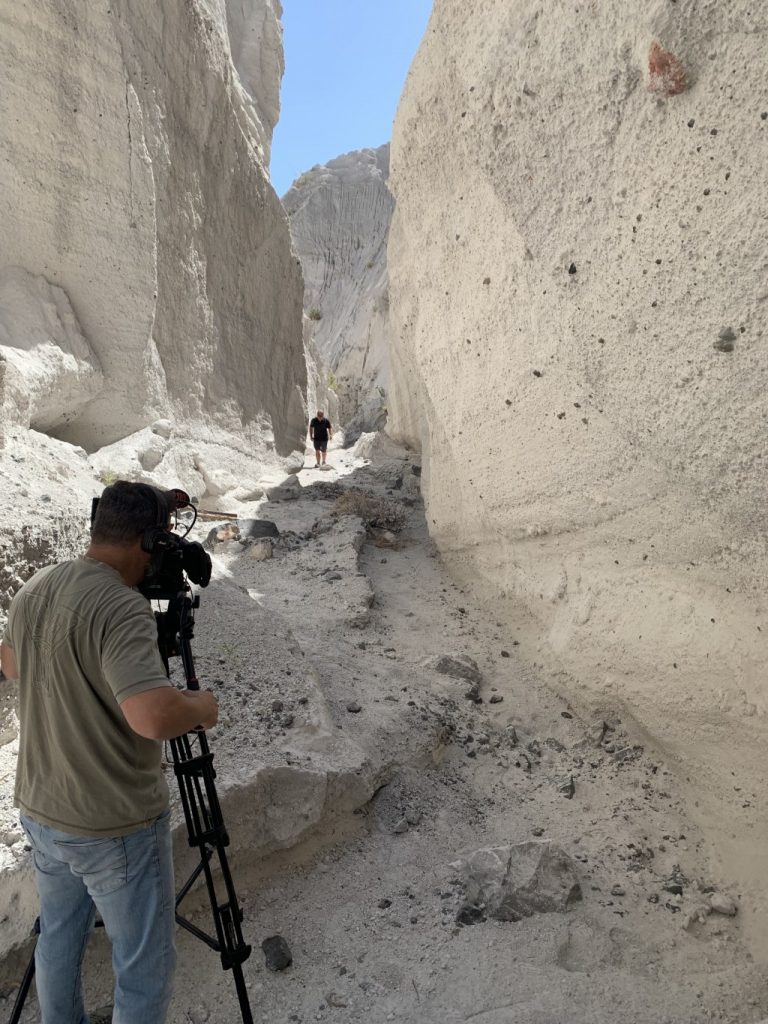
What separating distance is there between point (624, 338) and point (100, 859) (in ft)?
8.47

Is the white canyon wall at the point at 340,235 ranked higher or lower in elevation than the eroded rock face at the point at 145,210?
higher

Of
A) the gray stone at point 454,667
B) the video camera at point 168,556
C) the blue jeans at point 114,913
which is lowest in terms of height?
the blue jeans at point 114,913

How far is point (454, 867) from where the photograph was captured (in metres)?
2.59

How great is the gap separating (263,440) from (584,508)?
6471 millimetres

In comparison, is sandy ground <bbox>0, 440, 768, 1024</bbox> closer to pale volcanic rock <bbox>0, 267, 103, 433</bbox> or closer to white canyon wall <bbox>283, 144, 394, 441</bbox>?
pale volcanic rock <bbox>0, 267, 103, 433</bbox>

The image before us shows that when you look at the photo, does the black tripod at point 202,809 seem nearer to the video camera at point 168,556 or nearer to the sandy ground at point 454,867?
the video camera at point 168,556

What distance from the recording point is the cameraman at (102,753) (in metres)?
1.45

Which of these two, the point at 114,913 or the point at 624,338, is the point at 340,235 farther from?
the point at 114,913

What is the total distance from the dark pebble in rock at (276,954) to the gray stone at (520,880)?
62 centimetres

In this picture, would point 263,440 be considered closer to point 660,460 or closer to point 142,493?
point 660,460

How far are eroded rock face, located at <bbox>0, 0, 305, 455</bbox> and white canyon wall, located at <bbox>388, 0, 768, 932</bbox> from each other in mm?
3295

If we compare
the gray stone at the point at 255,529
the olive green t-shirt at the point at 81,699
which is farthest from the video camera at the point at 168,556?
the gray stone at the point at 255,529

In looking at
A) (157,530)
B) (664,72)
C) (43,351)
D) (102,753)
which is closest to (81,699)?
(102,753)

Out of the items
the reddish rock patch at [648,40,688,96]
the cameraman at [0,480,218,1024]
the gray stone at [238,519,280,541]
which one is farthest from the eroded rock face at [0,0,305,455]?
the reddish rock patch at [648,40,688,96]
